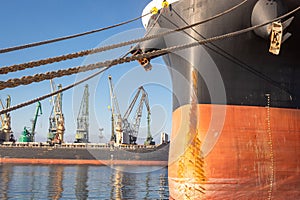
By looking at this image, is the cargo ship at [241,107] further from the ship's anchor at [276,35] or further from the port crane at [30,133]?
the port crane at [30,133]

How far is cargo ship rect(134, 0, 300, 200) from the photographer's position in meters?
7.30

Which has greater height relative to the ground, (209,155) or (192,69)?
(192,69)

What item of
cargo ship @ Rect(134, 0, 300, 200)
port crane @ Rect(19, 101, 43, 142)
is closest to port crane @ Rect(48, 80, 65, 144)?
port crane @ Rect(19, 101, 43, 142)

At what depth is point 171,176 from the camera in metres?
8.59

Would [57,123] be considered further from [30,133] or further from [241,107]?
[241,107]

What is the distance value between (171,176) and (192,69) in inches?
110

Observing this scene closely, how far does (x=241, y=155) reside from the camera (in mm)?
7336

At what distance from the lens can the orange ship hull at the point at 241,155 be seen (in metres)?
7.27

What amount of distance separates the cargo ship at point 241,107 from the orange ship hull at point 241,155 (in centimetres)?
2

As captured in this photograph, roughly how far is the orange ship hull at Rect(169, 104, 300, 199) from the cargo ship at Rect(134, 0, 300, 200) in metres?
0.02

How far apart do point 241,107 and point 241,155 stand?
43.0 inches

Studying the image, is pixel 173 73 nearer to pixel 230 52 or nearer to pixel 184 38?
pixel 184 38

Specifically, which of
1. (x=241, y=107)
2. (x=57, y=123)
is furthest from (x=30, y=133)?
(x=241, y=107)

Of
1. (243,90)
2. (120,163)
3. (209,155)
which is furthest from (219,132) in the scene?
(120,163)
